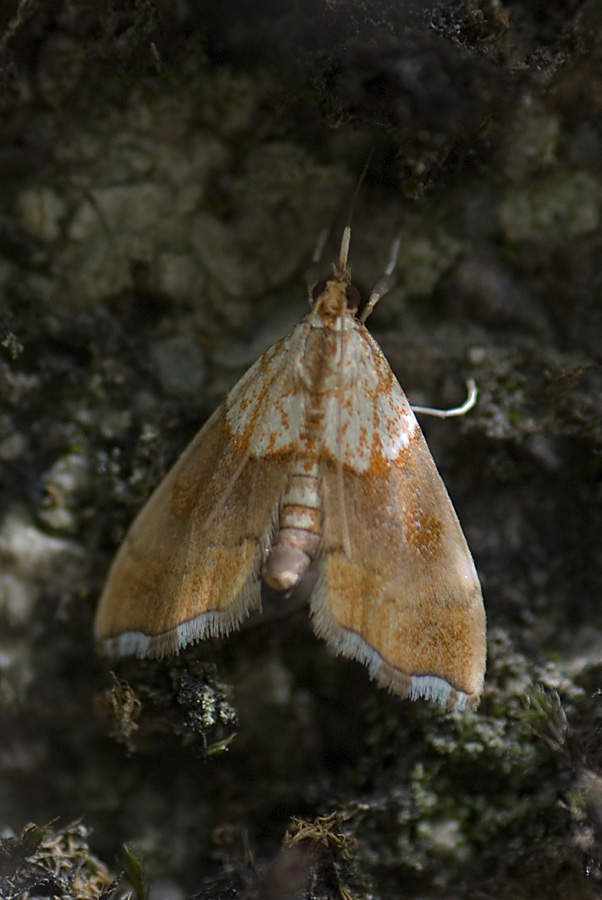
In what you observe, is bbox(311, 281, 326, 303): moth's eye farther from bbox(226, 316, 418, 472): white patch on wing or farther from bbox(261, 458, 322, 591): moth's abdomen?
bbox(261, 458, 322, 591): moth's abdomen

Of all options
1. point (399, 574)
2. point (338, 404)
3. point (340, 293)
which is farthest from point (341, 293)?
point (399, 574)

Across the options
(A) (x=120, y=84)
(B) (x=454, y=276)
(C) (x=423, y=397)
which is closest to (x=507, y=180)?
(B) (x=454, y=276)

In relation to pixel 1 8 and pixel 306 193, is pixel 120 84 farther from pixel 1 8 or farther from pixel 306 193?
pixel 306 193

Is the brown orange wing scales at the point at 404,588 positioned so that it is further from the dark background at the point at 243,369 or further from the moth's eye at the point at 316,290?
the moth's eye at the point at 316,290

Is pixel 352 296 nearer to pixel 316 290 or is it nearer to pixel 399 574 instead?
pixel 316 290

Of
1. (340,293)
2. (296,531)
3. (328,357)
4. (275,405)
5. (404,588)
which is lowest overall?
(404,588)

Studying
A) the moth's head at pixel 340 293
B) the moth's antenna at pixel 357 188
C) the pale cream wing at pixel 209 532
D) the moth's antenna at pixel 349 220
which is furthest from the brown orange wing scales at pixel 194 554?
the moth's antenna at pixel 357 188

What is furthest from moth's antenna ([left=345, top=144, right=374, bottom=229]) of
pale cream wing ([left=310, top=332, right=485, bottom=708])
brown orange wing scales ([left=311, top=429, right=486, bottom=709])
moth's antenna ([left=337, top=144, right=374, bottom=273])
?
brown orange wing scales ([left=311, top=429, right=486, bottom=709])
